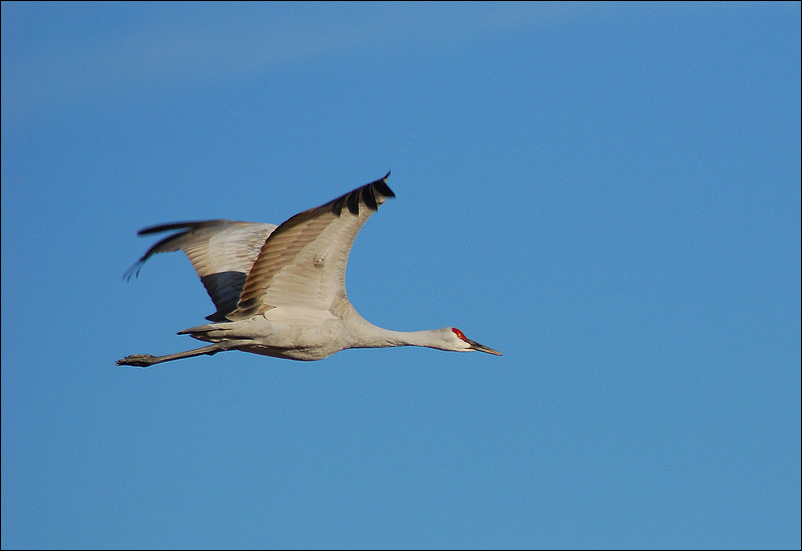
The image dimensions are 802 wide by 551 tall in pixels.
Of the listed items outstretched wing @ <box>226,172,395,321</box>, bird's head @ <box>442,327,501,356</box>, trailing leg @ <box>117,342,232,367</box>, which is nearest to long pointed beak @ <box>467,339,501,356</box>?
bird's head @ <box>442,327,501,356</box>

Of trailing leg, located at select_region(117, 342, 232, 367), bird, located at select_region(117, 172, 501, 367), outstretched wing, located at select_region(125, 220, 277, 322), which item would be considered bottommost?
trailing leg, located at select_region(117, 342, 232, 367)

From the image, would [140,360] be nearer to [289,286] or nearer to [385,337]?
[289,286]

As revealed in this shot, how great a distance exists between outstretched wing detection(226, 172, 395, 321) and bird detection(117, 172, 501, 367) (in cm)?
1

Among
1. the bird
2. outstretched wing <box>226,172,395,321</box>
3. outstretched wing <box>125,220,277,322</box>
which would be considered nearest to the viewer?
outstretched wing <box>226,172,395,321</box>

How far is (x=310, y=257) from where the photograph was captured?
44.8ft

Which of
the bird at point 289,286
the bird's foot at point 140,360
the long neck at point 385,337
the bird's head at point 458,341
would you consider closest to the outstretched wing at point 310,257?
the bird at point 289,286

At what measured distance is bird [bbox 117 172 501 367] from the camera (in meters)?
12.9

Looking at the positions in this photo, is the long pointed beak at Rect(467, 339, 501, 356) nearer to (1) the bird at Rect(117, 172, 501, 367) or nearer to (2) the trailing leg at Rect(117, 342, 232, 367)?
(1) the bird at Rect(117, 172, 501, 367)

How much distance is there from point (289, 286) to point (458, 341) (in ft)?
11.7

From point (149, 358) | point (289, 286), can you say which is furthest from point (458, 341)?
point (149, 358)

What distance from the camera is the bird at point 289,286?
12891 millimetres

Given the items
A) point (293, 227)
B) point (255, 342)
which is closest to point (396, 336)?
point (255, 342)

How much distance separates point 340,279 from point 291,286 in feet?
2.25

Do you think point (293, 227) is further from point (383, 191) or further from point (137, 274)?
point (137, 274)
